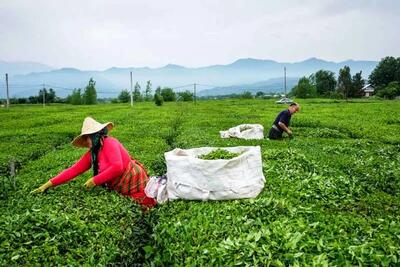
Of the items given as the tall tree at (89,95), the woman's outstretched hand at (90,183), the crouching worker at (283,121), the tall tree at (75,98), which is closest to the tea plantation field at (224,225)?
the woman's outstretched hand at (90,183)

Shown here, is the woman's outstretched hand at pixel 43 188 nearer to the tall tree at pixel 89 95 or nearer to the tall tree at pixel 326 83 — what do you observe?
the tall tree at pixel 89 95

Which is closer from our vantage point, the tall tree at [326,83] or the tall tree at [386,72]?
the tall tree at [386,72]

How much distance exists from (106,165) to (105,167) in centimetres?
4

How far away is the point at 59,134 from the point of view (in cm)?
1759

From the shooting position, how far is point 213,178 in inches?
239

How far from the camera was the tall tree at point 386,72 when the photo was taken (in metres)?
84.5

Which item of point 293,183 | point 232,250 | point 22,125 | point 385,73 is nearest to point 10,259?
point 232,250

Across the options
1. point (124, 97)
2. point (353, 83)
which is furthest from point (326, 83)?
point (124, 97)

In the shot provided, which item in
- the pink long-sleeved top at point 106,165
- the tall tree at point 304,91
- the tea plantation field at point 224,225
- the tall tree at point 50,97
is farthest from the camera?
the tall tree at point 304,91

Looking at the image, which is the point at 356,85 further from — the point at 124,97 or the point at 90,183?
the point at 90,183

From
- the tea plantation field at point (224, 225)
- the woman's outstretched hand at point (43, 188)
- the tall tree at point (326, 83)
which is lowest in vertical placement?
the tea plantation field at point (224, 225)

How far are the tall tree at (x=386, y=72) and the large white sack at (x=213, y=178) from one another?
86.3 meters

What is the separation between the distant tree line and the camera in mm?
71000

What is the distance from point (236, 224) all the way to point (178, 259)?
0.92 m
